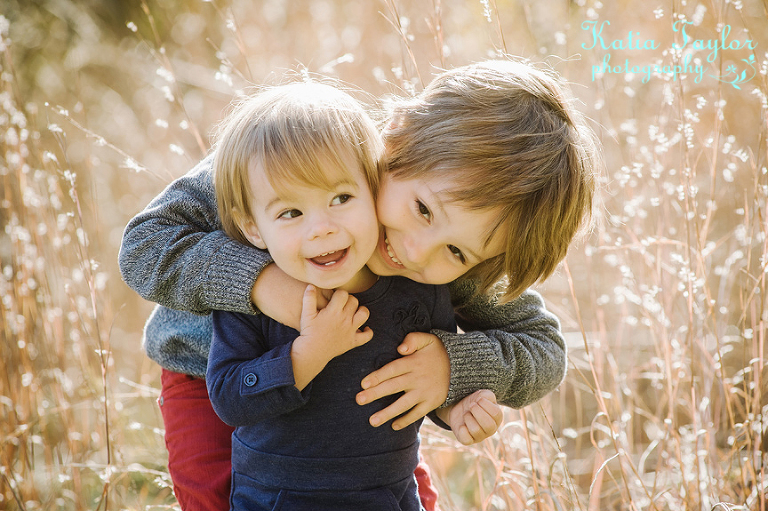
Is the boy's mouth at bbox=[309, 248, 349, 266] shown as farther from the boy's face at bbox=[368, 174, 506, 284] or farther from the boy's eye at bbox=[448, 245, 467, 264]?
the boy's eye at bbox=[448, 245, 467, 264]

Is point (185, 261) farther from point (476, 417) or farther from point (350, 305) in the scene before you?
point (476, 417)

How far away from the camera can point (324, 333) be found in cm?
123

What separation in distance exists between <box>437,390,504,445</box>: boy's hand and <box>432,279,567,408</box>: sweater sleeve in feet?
0.13

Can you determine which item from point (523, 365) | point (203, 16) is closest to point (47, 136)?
point (203, 16)

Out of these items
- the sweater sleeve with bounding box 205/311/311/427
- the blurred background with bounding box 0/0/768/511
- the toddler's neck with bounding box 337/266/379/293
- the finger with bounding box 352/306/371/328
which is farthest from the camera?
the blurred background with bounding box 0/0/768/511

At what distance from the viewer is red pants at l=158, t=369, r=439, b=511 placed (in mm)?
1489

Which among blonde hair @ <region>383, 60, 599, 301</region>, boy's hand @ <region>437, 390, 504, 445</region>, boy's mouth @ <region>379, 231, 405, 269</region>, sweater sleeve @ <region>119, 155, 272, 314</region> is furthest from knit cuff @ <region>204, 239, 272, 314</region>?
boy's hand @ <region>437, 390, 504, 445</region>

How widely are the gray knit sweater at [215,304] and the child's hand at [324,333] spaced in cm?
14

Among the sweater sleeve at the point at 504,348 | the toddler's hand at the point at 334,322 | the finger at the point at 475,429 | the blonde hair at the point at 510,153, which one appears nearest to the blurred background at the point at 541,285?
the sweater sleeve at the point at 504,348

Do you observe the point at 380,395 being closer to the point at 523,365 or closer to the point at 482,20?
the point at 523,365

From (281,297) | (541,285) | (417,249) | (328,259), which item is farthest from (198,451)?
(541,285)

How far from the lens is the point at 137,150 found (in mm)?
3637

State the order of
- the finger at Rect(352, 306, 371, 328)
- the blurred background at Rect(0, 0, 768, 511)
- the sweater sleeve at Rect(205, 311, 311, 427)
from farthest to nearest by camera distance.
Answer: the blurred background at Rect(0, 0, 768, 511)
the finger at Rect(352, 306, 371, 328)
the sweater sleeve at Rect(205, 311, 311, 427)

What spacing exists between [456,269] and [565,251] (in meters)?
0.28
